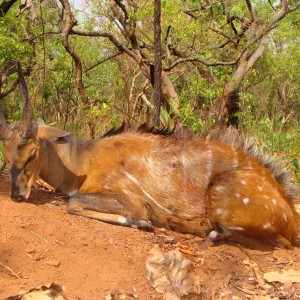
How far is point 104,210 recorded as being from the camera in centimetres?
572

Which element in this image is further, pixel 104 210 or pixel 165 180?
pixel 165 180

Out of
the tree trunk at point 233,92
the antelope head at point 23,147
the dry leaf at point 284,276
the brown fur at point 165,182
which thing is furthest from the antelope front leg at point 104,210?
the tree trunk at point 233,92

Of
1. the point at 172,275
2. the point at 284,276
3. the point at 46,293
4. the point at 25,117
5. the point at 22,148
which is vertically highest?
the point at 25,117

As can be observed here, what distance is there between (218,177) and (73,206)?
1.64 m

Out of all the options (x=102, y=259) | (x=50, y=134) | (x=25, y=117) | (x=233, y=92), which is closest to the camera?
(x=102, y=259)

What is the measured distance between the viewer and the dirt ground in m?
4.29

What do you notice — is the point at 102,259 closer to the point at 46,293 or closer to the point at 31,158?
the point at 46,293

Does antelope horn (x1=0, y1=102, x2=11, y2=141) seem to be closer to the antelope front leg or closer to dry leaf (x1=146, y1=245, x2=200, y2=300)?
the antelope front leg

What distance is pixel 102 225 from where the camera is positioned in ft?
17.9

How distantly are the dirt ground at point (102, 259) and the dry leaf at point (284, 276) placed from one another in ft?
0.15

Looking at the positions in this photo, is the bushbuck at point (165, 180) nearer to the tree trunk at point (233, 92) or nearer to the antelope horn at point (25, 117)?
the antelope horn at point (25, 117)

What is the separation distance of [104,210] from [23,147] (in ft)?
3.82

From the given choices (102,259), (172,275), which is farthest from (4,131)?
Answer: (172,275)

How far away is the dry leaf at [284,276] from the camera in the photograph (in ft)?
16.6
